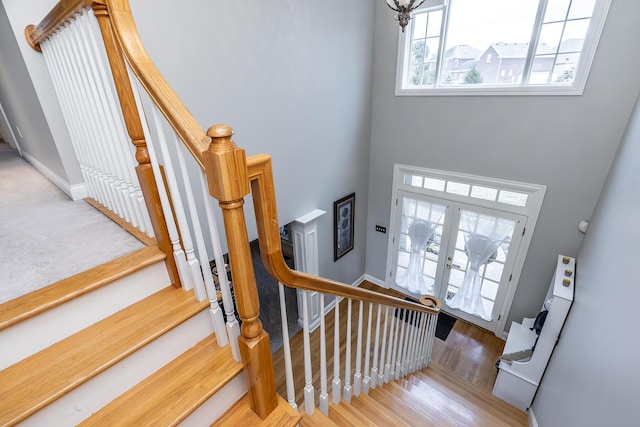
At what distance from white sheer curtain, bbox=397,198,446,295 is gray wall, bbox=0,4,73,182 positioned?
4226mm

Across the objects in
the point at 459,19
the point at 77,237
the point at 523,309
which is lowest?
the point at 523,309

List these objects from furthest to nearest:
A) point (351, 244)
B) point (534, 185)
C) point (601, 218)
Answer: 1. point (351, 244)
2. point (534, 185)
3. point (601, 218)

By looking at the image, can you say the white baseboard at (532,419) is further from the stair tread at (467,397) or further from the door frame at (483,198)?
the door frame at (483,198)

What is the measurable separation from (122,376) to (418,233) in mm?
4334

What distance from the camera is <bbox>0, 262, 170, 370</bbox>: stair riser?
3.29 ft

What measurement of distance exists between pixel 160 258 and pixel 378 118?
3.90m

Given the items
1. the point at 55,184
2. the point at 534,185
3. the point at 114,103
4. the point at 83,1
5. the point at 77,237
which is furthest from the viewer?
the point at 534,185

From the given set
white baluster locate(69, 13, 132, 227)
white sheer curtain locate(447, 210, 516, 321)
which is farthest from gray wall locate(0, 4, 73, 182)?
white sheer curtain locate(447, 210, 516, 321)

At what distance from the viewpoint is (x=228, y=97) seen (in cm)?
257

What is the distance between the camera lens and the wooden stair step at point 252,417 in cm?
115

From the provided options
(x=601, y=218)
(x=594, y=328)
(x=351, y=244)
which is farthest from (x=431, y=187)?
(x=594, y=328)

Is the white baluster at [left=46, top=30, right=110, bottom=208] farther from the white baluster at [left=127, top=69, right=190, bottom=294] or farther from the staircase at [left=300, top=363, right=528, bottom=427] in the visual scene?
the staircase at [left=300, top=363, right=528, bottom=427]

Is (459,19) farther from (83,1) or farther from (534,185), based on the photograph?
(83,1)

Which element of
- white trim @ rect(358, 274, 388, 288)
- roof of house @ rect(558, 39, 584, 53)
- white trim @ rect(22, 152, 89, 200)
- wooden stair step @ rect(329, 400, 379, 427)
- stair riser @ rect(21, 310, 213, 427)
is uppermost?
roof of house @ rect(558, 39, 584, 53)
